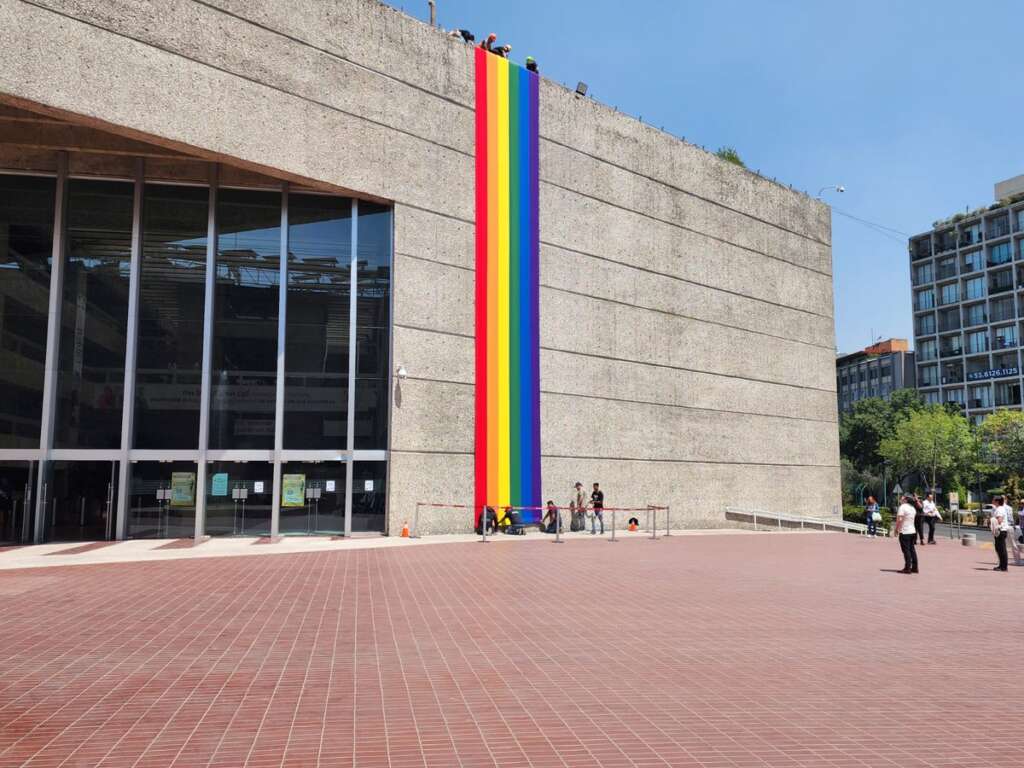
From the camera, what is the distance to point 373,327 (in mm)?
21906

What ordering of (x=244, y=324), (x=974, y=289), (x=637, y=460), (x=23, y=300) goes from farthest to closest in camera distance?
(x=974, y=289) < (x=637, y=460) < (x=244, y=324) < (x=23, y=300)

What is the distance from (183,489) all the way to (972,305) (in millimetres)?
96717

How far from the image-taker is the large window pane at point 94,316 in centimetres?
1911

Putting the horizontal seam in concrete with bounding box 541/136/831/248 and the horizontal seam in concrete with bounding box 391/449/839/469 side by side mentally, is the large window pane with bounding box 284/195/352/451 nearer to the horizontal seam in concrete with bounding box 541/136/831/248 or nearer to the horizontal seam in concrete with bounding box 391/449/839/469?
the horizontal seam in concrete with bounding box 391/449/839/469

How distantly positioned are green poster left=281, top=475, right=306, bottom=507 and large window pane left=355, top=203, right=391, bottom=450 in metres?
1.73

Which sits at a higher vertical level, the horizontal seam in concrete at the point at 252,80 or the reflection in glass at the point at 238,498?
the horizontal seam in concrete at the point at 252,80

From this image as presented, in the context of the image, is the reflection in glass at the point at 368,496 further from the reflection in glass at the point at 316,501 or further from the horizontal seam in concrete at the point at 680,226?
the horizontal seam in concrete at the point at 680,226

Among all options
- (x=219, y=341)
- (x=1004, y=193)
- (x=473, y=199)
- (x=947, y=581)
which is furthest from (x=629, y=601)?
(x=1004, y=193)

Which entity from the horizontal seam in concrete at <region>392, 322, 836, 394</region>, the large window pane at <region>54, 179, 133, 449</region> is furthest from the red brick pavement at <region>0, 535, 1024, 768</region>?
the horizontal seam in concrete at <region>392, 322, 836, 394</region>

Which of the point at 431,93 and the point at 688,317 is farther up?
the point at 431,93

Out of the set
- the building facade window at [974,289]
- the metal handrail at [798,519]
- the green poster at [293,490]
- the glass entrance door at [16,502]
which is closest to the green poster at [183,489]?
the green poster at [293,490]

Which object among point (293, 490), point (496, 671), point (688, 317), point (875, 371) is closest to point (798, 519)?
point (688, 317)

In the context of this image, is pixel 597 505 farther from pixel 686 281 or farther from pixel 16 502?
pixel 16 502

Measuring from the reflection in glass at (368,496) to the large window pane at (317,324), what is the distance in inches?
37.9
